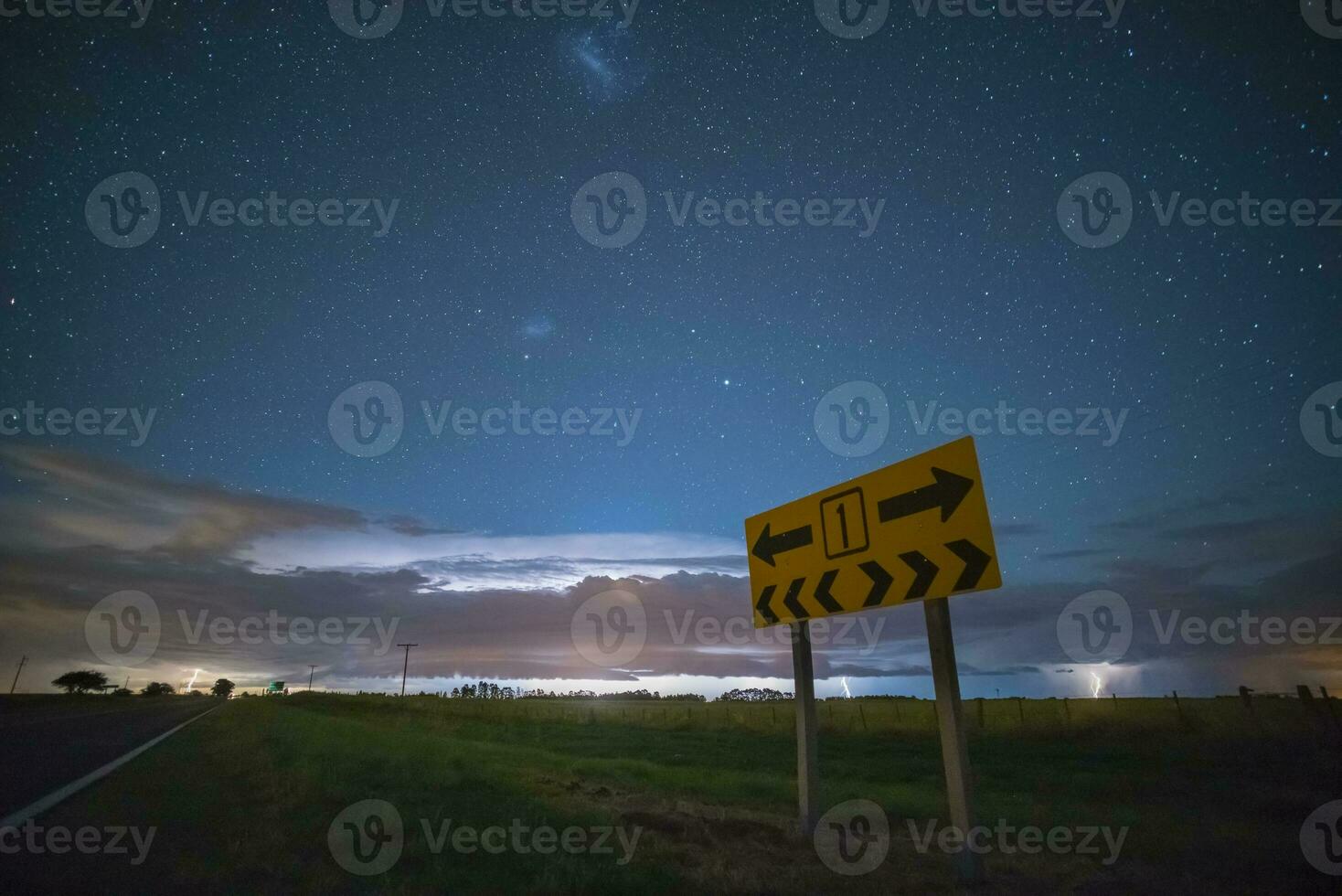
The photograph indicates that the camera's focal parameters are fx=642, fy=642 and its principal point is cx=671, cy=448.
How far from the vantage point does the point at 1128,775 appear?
55.6 feet

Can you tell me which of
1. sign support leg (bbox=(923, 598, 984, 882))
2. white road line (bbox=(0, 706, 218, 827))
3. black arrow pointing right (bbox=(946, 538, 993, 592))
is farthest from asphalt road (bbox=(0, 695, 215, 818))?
black arrow pointing right (bbox=(946, 538, 993, 592))

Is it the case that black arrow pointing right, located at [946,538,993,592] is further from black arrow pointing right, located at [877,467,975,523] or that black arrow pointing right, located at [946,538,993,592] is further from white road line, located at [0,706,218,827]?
white road line, located at [0,706,218,827]

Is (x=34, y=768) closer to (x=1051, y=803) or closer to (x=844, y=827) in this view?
(x=844, y=827)

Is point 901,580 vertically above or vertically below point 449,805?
above

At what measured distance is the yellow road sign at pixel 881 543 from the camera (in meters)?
6.66

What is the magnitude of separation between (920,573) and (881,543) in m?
0.67

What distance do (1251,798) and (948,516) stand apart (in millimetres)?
13003

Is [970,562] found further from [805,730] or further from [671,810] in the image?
[671,810]

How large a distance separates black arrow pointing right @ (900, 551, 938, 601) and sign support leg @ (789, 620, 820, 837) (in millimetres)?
1865

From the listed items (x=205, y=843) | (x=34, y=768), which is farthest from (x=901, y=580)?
(x=34, y=768)

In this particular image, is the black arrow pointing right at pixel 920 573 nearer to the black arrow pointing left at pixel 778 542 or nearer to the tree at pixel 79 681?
the black arrow pointing left at pixel 778 542

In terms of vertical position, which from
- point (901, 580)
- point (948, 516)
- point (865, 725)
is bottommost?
point (865, 725)

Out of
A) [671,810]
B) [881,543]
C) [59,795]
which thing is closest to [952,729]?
[881,543]

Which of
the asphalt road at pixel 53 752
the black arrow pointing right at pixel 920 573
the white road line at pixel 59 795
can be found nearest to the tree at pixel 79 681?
the asphalt road at pixel 53 752
